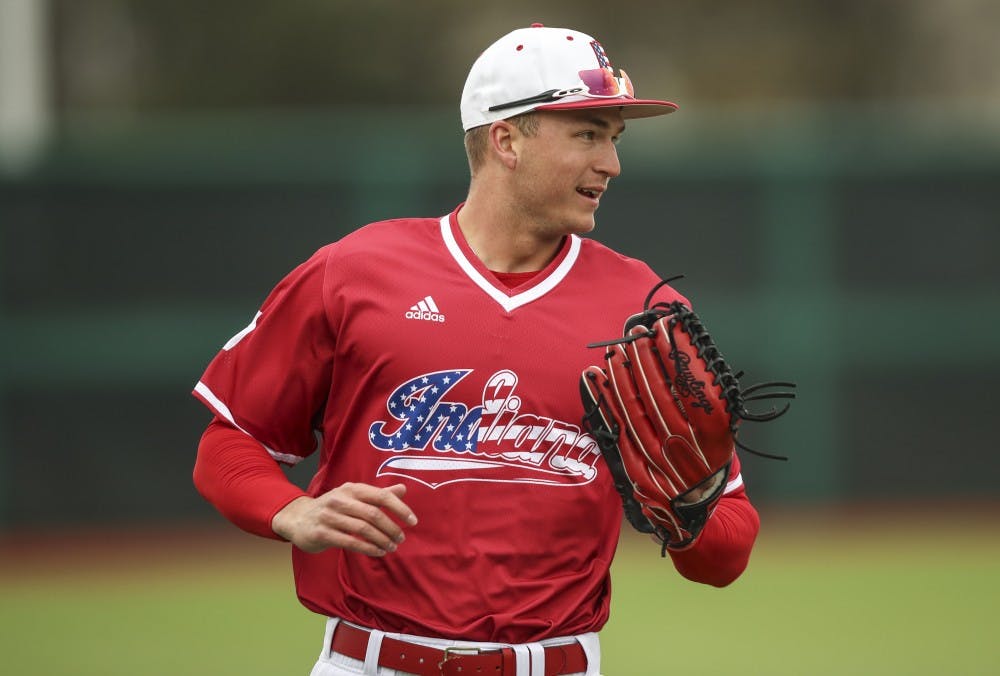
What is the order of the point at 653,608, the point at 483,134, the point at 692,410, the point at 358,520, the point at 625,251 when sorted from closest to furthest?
the point at 358,520 < the point at 692,410 < the point at 483,134 < the point at 653,608 < the point at 625,251

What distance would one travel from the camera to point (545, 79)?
3420 mm

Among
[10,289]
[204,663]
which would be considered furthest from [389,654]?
[10,289]

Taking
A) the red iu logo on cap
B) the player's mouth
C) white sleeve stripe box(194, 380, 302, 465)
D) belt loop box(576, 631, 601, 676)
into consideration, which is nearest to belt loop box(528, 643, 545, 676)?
belt loop box(576, 631, 601, 676)

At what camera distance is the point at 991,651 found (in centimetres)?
707

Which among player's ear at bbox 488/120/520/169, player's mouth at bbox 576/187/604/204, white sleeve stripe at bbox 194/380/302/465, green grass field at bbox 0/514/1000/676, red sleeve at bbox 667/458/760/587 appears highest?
player's ear at bbox 488/120/520/169

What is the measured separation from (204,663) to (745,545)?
416 centimetres

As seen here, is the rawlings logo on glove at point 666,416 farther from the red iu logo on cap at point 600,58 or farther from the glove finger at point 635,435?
the red iu logo on cap at point 600,58

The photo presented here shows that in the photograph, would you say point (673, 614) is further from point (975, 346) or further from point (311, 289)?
point (311, 289)

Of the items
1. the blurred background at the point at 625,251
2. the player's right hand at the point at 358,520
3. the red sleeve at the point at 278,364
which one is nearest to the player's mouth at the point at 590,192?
the red sleeve at the point at 278,364

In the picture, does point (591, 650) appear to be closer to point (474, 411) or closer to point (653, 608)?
point (474, 411)

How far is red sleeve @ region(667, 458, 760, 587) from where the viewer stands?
130 inches

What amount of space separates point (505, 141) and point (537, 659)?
1192mm

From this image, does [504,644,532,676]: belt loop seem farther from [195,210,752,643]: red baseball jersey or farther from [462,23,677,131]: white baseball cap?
[462,23,677,131]: white baseball cap

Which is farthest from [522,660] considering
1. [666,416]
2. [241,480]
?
[241,480]
